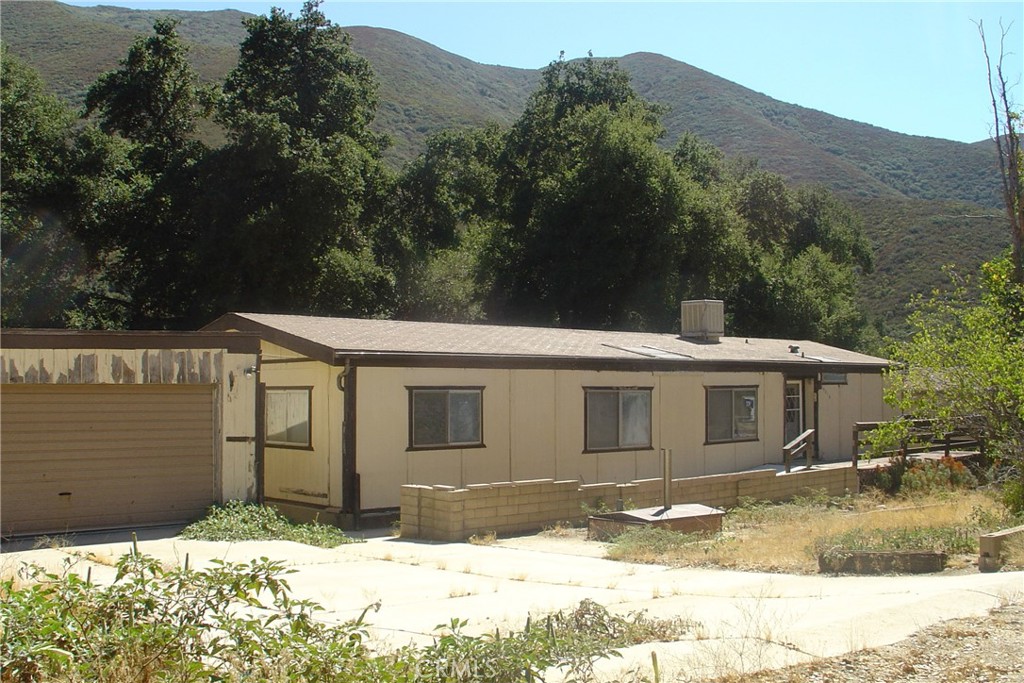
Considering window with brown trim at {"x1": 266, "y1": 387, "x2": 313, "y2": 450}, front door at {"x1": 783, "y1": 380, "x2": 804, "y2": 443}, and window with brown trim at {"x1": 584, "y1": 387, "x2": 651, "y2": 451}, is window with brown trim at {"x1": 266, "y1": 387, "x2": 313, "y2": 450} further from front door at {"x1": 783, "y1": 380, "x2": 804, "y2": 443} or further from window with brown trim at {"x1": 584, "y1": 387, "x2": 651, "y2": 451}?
front door at {"x1": 783, "y1": 380, "x2": 804, "y2": 443}

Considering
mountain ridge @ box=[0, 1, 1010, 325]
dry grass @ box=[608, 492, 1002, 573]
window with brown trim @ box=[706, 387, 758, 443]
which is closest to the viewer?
Result: dry grass @ box=[608, 492, 1002, 573]

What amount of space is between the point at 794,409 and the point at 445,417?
10902mm

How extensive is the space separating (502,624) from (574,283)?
30754 millimetres

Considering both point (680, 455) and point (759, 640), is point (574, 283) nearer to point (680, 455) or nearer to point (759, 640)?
point (680, 455)

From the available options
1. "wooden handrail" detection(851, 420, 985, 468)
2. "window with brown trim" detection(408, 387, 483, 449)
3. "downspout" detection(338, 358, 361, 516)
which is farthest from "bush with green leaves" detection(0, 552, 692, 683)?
"wooden handrail" detection(851, 420, 985, 468)

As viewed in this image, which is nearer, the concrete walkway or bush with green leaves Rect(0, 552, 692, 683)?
bush with green leaves Rect(0, 552, 692, 683)

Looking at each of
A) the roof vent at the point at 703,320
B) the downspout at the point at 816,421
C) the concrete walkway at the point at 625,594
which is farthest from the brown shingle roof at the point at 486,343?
the concrete walkway at the point at 625,594

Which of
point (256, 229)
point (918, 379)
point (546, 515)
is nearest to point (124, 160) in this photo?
point (256, 229)

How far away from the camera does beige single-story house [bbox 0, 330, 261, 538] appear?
13.9 metres

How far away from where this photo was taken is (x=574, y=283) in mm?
38312

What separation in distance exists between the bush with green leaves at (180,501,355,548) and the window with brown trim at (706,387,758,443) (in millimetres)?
9635

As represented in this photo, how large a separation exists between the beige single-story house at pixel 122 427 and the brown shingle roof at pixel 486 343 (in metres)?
1.41

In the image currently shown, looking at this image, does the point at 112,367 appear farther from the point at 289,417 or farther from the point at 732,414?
the point at 732,414

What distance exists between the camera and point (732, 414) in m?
22.1
